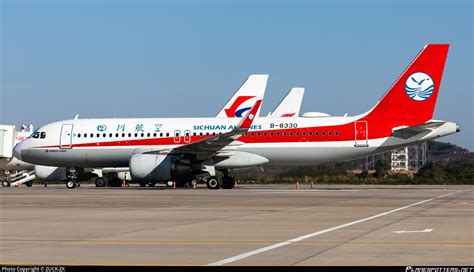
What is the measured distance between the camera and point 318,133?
1822 inches

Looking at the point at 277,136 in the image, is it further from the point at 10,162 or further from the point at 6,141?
the point at 10,162

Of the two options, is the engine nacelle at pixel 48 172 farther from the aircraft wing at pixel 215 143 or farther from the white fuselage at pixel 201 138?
the aircraft wing at pixel 215 143

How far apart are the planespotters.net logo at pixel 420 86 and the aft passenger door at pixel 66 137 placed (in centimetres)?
1929

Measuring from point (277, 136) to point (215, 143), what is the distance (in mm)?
3799

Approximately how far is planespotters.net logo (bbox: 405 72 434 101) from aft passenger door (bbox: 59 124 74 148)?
1929cm

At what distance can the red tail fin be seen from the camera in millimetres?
45812

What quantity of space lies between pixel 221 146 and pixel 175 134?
3.79 meters

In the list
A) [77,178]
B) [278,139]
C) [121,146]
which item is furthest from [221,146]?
[77,178]

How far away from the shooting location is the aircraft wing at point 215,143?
43.2 meters

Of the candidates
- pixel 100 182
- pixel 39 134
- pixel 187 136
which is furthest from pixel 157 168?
pixel 100 182

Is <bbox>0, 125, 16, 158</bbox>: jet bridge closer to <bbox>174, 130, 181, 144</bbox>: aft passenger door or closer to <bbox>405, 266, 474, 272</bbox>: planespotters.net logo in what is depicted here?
<bbox>174, 130, 181, 144</bbox>: aft passenger door

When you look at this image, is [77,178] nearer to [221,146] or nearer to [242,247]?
[221,146]

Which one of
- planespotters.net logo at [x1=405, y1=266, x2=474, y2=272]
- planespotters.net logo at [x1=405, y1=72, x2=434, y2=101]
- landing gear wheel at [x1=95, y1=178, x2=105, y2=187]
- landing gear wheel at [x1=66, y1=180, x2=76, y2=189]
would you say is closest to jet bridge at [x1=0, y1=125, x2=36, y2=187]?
landing gear wheel at [x1=95, y1=178, x2=105, y2=187]

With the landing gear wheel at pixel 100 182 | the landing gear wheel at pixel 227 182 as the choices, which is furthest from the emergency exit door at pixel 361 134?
the landing gear wheel at pixel 100 182
